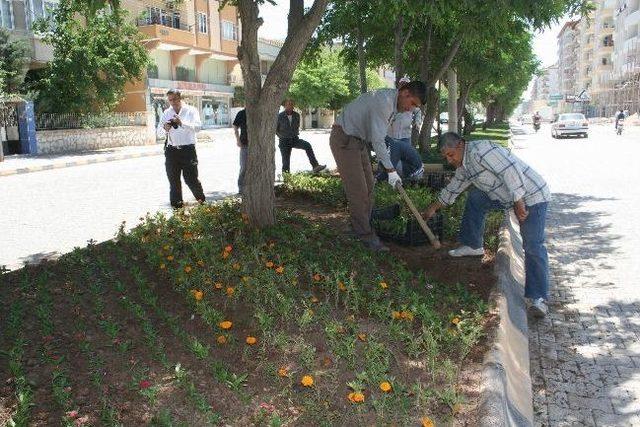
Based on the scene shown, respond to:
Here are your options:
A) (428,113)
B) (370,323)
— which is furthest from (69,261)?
(428,113)

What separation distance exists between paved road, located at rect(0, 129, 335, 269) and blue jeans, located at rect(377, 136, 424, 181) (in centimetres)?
341

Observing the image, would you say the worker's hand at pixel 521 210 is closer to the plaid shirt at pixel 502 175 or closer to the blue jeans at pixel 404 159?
the plaid shirt at pixel 502 175

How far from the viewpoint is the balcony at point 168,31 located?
35.8 metres

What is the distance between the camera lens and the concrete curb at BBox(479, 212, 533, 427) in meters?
2.93

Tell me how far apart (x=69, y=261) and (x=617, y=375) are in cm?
429

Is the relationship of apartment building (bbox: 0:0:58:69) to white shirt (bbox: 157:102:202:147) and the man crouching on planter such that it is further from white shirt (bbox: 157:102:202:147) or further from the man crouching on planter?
the man crouching on planter

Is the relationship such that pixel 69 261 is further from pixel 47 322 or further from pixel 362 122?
pixel 362 122

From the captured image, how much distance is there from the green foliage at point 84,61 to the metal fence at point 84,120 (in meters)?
0.35

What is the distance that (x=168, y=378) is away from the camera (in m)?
3.13

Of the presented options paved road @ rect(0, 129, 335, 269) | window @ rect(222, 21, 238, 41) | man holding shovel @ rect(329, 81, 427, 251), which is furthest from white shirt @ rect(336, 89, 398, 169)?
window @ rect(222, 21, 238, 41)

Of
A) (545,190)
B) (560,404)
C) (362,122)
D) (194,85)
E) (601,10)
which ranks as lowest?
(560,404)

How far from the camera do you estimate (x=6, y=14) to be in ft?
85.7

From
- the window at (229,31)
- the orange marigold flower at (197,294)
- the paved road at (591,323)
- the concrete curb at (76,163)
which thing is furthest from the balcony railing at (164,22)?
the orange marigold flower at (197,294)

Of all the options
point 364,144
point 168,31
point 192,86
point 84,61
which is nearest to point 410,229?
point 364,144
